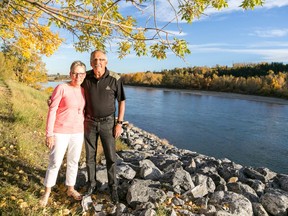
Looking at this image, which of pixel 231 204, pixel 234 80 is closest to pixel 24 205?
pixel 231 204

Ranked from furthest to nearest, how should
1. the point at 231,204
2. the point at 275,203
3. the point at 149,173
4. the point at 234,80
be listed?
the point at 234,80
the point at 149,173
the point at 275,203
the point at 231,204

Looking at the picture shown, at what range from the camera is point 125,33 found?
209 inches

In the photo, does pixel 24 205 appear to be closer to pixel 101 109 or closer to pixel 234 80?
pixel 101 109

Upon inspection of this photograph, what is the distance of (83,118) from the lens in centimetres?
455

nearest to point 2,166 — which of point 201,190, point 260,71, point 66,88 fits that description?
point 66,88

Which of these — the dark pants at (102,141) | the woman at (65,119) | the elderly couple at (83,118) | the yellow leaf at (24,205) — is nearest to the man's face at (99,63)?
the elderly couple at (83,118)

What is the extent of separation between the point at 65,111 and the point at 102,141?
0.90 m

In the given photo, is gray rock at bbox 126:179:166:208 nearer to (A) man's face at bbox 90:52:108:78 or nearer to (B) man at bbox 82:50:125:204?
(B) man at bbox 82:50:125:204

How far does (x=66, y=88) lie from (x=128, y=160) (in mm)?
3926

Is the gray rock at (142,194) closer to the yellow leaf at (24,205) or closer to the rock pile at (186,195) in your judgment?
the rock pile at (186,195)

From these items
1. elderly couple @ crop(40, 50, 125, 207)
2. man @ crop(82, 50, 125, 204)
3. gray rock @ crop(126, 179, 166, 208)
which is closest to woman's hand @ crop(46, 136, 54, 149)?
elderly couple @ crop(40, 50, 125, 207)

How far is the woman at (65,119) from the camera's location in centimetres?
418

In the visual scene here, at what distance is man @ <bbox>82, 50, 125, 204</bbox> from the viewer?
455 cm

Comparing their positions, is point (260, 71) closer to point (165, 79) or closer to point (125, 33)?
point (165, 79)
